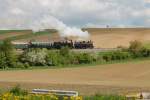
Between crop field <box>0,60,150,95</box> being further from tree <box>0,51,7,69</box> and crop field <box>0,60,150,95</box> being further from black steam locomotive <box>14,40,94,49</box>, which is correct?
black steam locomotive <box>14,40,94,49</box>

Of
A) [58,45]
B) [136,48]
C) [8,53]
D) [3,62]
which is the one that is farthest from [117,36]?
[3,62]

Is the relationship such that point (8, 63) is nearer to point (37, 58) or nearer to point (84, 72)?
point (37, 58)

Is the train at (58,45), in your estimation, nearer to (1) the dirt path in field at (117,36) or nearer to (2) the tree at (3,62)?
(1) the dirt path in field at (117,36)

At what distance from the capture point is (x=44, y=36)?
106m

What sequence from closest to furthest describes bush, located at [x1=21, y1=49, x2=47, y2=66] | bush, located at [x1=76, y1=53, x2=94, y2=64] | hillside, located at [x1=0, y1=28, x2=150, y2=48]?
1. bush, located at [x1=21, y1=49, x2=47, y2=66]
2. bush, located at [x1=76, y1=53, x2=94, y2=64]
3. hillside, located at [x1=0, y1=28, x2=150, y2=48]

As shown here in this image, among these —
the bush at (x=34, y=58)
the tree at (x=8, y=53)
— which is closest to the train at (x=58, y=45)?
the tree at (x=8, y=53)

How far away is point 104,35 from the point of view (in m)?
103

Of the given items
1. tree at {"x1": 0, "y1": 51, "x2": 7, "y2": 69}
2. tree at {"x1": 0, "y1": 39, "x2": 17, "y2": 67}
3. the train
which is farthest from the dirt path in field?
tree at {"x1": 0, "y1": 51, "x2": 7, "y2": 69}

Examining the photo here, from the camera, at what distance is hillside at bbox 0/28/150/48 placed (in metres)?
94.9

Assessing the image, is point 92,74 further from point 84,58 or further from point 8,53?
point 8,53

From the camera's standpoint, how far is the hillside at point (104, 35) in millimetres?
94875

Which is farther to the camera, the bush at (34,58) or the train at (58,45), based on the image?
the train at (58,45)

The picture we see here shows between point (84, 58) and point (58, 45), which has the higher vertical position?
point (58, 45)

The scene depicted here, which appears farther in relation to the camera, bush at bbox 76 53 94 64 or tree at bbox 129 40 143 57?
A: tree at bbox 129 40 143 57
